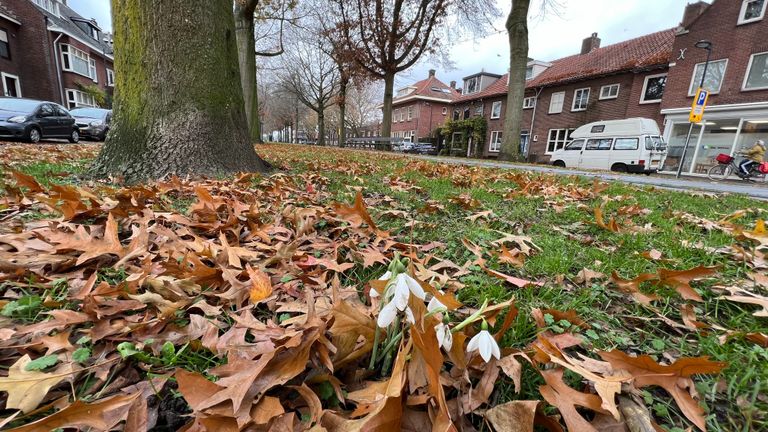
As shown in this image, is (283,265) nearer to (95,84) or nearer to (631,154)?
(631,154)

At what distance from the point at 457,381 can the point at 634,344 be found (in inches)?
28.8

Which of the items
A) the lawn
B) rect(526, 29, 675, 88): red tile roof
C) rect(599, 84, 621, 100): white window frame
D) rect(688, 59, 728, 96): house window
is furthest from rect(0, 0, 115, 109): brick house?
rect(688, 59, 728, 96): house window

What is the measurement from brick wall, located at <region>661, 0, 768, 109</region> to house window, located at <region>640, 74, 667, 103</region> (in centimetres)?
116

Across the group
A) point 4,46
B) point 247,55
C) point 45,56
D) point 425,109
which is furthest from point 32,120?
point 425,109

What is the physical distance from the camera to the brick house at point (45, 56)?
65.5ft

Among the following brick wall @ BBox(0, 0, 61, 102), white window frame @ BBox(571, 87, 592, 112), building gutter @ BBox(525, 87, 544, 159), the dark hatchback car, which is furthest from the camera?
building gutter @ BBox(525, 87, 544, 159)

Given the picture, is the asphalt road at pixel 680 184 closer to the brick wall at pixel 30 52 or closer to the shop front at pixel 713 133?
the shop front at pixel 713 133

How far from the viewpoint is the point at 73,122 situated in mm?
12539

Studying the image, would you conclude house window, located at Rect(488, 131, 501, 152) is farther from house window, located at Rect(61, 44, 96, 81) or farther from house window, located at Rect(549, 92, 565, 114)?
house window, located at Rect(61, 44, 96, 81)

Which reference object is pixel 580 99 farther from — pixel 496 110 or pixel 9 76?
pixel 9 76

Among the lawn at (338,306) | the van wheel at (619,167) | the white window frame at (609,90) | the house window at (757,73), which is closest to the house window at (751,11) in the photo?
the house window at (757,73)

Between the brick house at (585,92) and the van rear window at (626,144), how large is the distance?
5756mm

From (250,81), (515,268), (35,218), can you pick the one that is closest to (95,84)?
(250,81)

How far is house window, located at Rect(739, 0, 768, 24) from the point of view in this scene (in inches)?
606
